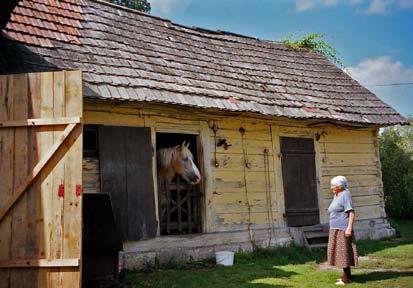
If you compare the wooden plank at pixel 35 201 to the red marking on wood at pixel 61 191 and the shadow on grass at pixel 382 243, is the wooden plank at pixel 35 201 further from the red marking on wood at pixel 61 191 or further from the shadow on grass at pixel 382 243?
the shadow on grass at pixel 382 243

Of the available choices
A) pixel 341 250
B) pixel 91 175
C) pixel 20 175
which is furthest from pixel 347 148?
pixel 20 175

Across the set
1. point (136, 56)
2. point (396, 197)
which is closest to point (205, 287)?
point (136, 56)

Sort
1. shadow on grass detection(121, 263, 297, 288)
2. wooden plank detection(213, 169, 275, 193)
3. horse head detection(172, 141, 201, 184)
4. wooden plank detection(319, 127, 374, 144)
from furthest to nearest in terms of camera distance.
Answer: wooden plank detection(319, 127, 374, 144) → wooden plank detection(213, 169, 275, 193) → horse head detection(172, 141, 201, 184) → shadow on grass detection(121, 263, 297, 288)

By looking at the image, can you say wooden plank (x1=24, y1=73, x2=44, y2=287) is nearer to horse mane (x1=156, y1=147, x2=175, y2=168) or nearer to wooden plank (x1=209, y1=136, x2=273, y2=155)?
horse mane (x1=156, y1=147, x2=175, y2=168)

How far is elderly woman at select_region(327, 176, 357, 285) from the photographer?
22.6 feet

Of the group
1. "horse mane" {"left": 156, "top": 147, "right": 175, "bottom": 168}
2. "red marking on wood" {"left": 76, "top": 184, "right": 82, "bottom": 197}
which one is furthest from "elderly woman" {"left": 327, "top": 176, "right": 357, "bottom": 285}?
"red marking on wood" {"left": 76, "top": 184, "right": 82, "bottom": 197}

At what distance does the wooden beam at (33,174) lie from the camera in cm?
496

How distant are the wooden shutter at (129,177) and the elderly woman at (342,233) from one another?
10.0 ft

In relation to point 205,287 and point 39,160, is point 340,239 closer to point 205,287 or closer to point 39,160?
point 205,287

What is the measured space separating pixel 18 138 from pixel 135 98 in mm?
2918

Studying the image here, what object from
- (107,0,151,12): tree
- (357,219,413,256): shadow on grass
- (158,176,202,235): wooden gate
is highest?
(107,0,151,12): tree

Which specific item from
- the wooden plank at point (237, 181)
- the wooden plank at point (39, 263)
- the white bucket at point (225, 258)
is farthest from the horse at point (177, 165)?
the wooden plank at point (39, 263)

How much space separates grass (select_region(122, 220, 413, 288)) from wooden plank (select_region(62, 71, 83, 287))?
1.77 meters

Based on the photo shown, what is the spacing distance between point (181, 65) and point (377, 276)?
570 cm
